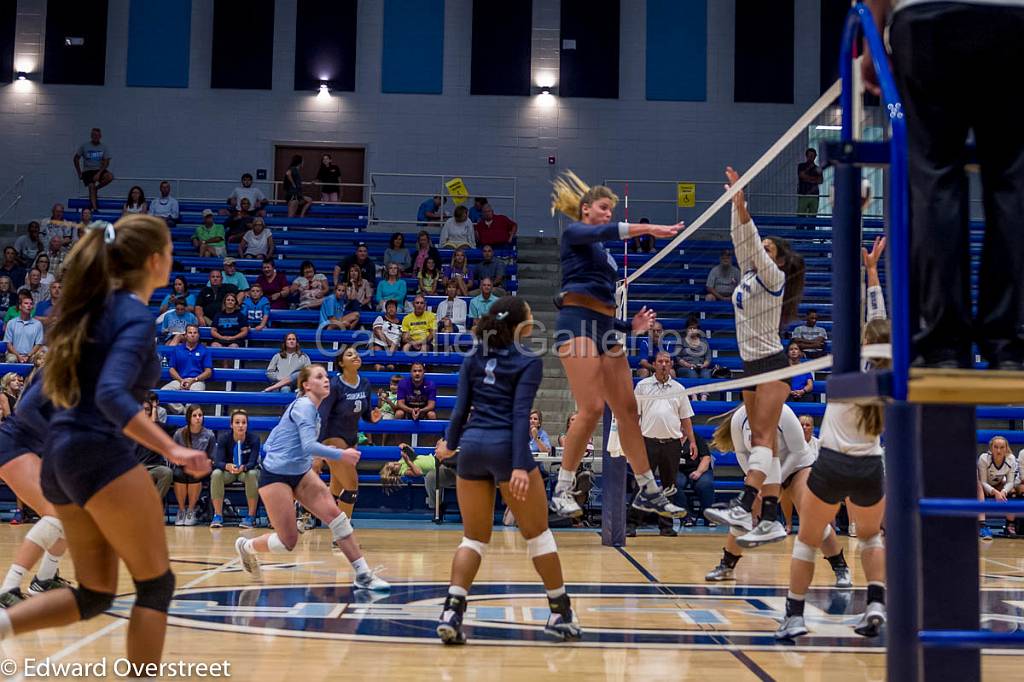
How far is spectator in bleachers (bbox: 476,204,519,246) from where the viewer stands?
18312mm

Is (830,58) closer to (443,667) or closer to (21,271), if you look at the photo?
(21,271)

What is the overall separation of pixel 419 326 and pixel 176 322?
3731mm

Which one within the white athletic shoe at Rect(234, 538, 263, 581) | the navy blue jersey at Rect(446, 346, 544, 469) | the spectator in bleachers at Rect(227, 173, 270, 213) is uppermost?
the spectator in bleachers at Rect(227, 173, 270, 213)

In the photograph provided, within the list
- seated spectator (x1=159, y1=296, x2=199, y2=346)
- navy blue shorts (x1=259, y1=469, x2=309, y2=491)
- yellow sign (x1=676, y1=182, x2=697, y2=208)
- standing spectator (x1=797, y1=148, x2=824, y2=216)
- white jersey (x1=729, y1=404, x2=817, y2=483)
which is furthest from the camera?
yellow sign (x1=676, y1=182, x2=697, y2=208)

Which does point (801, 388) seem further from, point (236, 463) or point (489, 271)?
point (236, 463)

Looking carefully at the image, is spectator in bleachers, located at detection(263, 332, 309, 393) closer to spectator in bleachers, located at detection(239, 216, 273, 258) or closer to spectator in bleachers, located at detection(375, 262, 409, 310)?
spectator in bleachers, located at detection(375, 262, 409, 310)

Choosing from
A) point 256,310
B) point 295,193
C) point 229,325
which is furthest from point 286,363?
point 295,193

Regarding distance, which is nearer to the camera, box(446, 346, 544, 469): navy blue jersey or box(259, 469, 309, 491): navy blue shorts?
box(446, 346, 544, 469): navy blue jersey

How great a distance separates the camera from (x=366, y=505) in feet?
43.6

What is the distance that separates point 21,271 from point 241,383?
17.5 feet

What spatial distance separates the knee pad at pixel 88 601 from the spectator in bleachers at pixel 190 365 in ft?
35.0

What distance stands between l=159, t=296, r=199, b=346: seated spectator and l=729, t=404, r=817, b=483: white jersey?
9.59m

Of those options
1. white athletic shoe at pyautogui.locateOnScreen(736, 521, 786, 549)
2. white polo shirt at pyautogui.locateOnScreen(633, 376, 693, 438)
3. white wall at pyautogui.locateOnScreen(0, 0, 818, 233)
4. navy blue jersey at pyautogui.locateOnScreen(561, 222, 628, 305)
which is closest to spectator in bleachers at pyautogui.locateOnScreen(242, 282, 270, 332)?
white wall at pyautogui.locateOnScreen(0, 0, 818, 233)

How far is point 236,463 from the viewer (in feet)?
40.2
